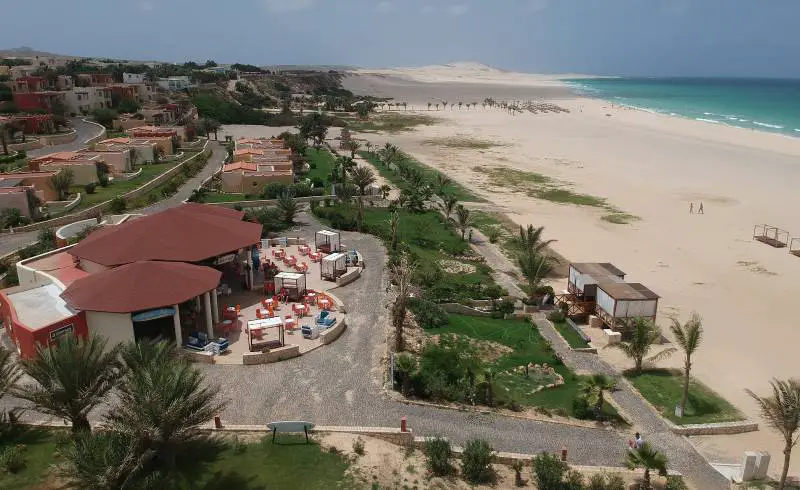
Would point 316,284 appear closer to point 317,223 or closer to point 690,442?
point 317,223

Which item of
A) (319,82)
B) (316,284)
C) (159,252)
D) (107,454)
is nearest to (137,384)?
(107,454)

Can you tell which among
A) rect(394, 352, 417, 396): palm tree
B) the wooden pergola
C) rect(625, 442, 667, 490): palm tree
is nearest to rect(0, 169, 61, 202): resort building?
rect(394, 352, 417, 396): palm tree

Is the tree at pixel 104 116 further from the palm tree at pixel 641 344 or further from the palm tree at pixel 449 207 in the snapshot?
the palm tree at pixel 641 344

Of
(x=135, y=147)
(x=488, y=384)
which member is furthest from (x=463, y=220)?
(x=135, y=147)

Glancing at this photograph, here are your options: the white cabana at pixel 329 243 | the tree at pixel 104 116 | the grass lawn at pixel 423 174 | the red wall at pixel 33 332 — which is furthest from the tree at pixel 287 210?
the tree at pixel 104 116

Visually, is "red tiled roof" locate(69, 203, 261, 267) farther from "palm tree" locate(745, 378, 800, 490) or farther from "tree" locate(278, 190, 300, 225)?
"palm tree" locate(745, 378, 800, 490)

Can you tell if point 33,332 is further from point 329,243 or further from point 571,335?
point 571,335
